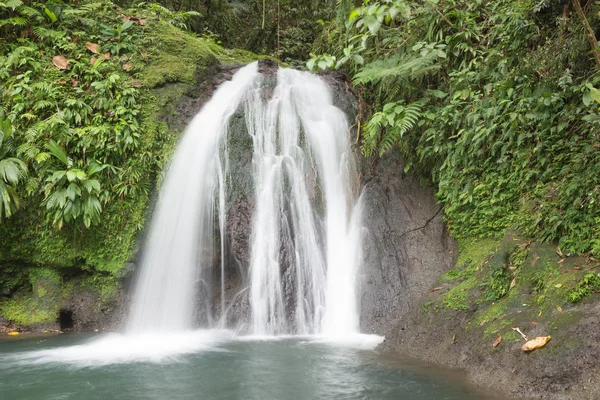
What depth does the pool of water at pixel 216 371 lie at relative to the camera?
4094 millimetres

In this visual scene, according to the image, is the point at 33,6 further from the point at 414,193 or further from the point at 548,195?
the point at 548,195

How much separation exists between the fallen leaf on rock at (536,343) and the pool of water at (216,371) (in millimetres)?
629

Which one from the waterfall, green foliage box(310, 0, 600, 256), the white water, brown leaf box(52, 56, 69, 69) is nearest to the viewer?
green foliage box(310, 0, 600, 256)

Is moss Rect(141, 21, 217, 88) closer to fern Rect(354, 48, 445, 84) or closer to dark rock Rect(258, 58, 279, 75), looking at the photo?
dark rock Rect(258, 58, 279, 75)

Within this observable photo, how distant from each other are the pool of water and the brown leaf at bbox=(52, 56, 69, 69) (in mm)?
4764

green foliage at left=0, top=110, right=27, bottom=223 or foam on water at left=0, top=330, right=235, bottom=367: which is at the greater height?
green foliage at left=0, top=110, right=27, bottom=223

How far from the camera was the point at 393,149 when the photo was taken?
315 inches

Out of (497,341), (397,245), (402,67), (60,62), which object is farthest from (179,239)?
(497,341)

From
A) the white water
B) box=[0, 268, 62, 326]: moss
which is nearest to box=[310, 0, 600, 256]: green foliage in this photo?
the white water

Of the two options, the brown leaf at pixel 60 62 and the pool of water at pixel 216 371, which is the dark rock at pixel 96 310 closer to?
the pool of water at pixel 216 371

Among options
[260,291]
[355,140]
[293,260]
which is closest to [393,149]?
[355,140]

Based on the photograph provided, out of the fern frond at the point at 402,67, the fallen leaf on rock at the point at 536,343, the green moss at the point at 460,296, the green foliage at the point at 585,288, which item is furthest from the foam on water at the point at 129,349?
the fern frond at the point at 402,67

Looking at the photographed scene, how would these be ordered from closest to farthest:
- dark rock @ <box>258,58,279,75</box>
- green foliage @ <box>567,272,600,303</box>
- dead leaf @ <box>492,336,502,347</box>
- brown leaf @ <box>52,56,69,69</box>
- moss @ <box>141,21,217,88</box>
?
1. green foliage @ <box>567,272,600,303</box>
2. dead leaf @ <box>492,336,502,347</box>
3. brown leaf @ <box>52,56,69,69</box>
4. moss @ <box>141,21,217,88</box>
5. dark rock @ <box>258,58,279,75</box>

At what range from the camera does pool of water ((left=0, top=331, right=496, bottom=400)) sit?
13.4 ft
